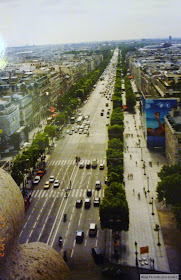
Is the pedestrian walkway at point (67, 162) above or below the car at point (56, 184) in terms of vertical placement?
below

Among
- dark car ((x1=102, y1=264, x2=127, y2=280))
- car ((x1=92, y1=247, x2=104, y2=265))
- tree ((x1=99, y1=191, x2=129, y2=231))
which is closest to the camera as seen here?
dark car ((x1=102, y1=264, x2=127, y2=280))

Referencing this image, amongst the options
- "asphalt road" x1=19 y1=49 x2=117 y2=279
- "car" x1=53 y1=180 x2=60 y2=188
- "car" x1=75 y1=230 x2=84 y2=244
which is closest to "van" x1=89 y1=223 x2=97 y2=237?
"asphalt road" x1=19 y1=49 x2=117 y2=279

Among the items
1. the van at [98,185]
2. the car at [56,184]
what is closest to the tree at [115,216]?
the van at [98,185]

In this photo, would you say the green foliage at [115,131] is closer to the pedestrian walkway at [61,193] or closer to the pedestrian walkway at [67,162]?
the pedestrian walkway at [67,162]

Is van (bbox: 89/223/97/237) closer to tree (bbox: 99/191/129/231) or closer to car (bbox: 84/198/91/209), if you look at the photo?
tree (bbox: 99/191/129/231)

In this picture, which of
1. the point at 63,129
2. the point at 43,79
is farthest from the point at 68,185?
the point at 43,79

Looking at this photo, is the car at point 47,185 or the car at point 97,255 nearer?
the car at point 97,255

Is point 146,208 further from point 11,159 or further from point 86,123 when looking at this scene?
point 86,123
